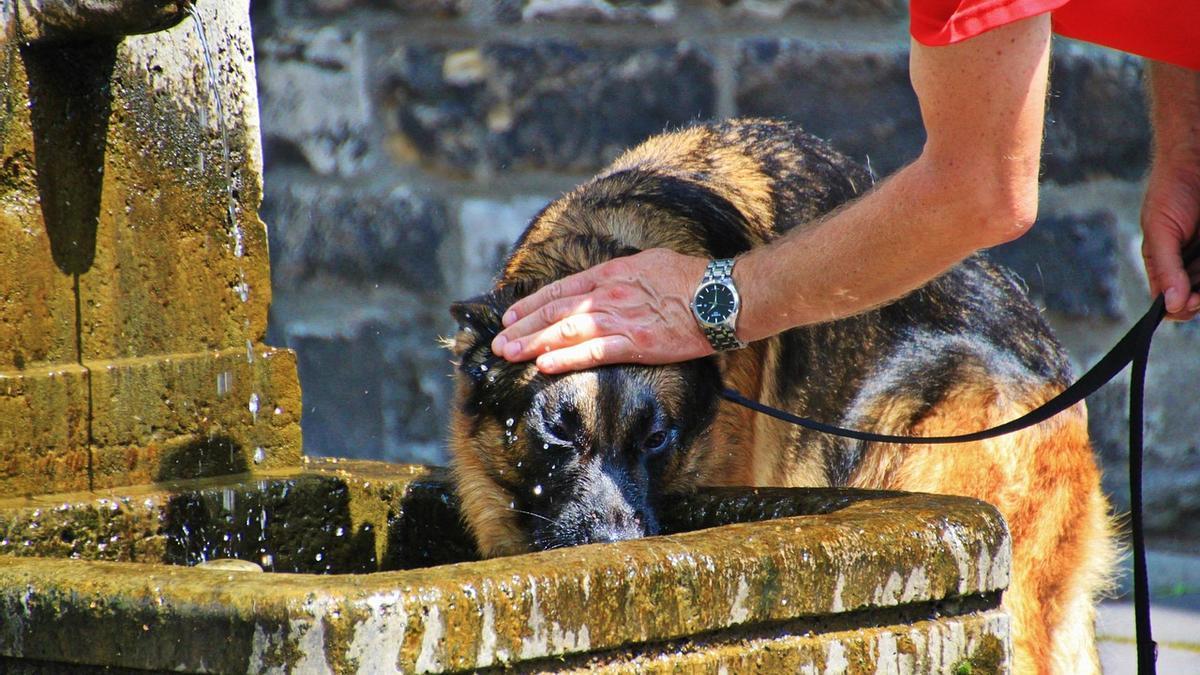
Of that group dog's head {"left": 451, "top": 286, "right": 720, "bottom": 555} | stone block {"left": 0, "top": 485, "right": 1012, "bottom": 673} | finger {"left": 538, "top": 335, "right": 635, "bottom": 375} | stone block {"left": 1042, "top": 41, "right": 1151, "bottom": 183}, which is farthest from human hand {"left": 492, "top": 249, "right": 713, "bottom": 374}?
stone block {"left": 1042, "top": 41, "right": 1151, "bottom": 183}

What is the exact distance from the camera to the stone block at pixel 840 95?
214 inches

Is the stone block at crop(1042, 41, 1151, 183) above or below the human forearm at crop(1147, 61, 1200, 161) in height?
above

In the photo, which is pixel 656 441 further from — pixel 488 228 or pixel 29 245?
pixel 488 228

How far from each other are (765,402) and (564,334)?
0.91 meters

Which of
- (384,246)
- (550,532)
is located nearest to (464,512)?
(550,532)

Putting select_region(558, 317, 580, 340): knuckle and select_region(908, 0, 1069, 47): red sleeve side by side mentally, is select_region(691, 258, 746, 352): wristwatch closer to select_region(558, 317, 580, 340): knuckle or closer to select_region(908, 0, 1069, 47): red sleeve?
select_region(558, 317, 580, 340): knuckle

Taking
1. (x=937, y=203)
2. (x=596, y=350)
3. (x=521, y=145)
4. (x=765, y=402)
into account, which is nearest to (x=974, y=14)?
(x=937, y=203)

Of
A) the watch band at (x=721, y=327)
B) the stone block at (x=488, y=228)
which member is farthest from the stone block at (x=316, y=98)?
the watch band at (x=721, y=327)

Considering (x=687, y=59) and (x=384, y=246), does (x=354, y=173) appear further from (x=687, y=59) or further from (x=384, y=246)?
(x=687, y=59)

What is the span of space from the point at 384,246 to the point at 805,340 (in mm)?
2122

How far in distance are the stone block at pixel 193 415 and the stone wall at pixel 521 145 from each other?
2023 mm

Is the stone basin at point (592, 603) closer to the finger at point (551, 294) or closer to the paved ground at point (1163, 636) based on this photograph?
the finger at point (551, 294)

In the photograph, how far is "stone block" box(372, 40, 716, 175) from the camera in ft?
17.7

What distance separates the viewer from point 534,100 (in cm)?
544
